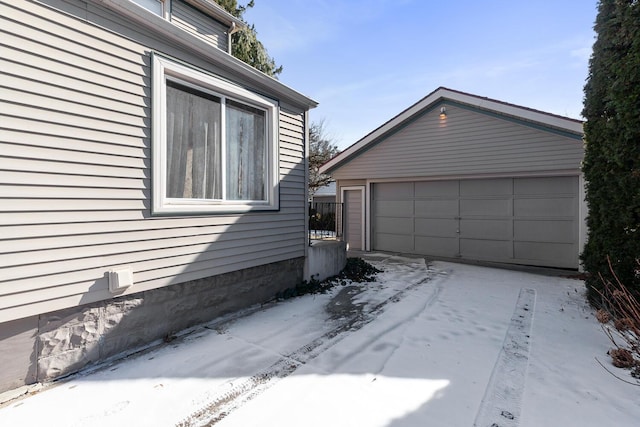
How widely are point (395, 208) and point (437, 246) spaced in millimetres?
1623

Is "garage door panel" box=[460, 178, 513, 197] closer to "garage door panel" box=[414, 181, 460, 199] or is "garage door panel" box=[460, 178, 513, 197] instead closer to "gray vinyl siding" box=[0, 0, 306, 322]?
"garage door panel" box=[414, 181, 460, 199]

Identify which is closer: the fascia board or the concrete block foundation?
the concrete block foundation

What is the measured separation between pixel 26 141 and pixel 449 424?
3.77m

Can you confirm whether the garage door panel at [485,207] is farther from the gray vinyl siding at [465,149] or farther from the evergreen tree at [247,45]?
the evergreen tree at [247,45]

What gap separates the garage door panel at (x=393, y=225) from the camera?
928cm

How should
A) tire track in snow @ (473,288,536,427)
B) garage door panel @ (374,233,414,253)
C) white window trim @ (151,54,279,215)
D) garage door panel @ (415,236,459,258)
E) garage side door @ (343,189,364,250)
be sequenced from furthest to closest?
garage side door @ (343,189,364,250) → garage door panel @ (374,233,414,253) → garage door panel @ (415,236,459,258) → white window trim @ (151,54,279,215) → tire track in snow @ (473,288,536,427)

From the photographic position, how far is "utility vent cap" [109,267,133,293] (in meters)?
2.99

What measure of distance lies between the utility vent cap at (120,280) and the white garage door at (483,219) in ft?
24.9

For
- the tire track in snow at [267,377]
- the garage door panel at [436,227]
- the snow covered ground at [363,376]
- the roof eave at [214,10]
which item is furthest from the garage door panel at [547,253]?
the roof eave at [214,10]

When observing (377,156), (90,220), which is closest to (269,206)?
(90,220)

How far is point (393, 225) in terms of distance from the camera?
9547 mm

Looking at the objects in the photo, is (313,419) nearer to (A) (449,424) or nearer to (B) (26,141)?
(A) (449,424)

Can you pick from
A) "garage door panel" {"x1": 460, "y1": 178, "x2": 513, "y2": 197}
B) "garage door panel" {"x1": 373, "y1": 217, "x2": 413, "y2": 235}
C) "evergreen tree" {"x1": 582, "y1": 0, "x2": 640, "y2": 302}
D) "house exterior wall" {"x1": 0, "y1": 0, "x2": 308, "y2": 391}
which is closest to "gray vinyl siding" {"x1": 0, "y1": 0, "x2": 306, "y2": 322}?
"house exterior wall" {"x1": 0, "y1": 0, "x2": 308, "y2": 391}

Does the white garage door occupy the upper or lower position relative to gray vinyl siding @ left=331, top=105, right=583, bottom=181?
lower
